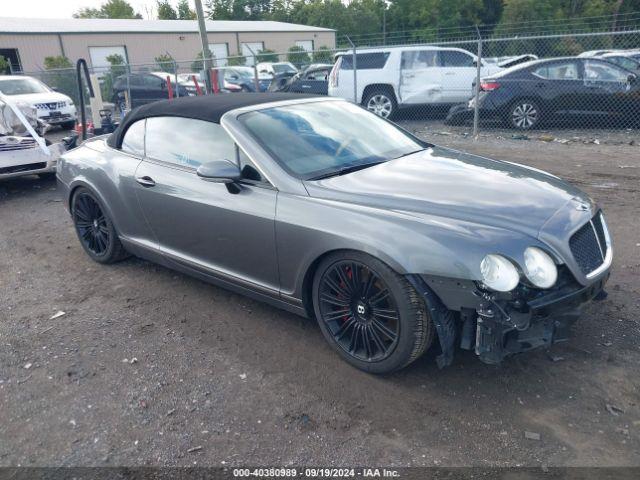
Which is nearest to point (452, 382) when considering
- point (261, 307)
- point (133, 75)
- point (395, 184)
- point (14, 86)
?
point (395, 184)

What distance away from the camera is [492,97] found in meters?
11.3

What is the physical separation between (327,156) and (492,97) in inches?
342

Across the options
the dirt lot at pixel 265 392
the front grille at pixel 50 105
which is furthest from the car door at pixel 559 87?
the front grille at pixel 50 105

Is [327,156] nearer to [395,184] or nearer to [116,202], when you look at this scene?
[395,184]

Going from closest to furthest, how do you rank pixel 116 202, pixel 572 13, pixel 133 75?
pixel 116 202 → pixel 133 75 → pixel 572 13

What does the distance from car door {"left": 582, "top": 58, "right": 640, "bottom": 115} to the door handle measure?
948cm

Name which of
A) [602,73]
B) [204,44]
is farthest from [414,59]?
[204,44]

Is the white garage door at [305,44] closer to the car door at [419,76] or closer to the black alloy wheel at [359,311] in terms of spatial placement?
the car door at [419,76]

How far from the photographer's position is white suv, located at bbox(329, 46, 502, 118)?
42.6 feet

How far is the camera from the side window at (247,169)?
142 inches

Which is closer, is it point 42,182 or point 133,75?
point 42,182

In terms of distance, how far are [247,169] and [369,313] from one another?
1.28 meters

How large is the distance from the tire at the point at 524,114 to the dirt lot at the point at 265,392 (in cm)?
731

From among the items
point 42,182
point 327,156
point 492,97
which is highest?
point 327,156
